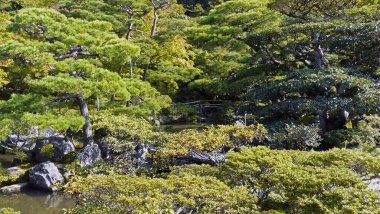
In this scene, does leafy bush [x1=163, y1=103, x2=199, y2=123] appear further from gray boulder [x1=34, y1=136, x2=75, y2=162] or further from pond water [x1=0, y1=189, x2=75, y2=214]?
pond water [x1=0, y1=189, x2=75, y2=214]

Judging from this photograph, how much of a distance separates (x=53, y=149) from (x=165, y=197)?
22.3ft

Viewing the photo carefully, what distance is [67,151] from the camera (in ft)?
35.6

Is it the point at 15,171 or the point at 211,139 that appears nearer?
the point at 211,139

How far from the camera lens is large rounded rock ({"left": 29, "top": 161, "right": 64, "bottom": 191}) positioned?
938 centimetres

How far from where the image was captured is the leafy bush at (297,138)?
9328 mm

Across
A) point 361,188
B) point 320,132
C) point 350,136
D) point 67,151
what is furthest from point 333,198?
point 67,151

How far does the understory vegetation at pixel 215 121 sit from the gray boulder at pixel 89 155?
0.03 metres

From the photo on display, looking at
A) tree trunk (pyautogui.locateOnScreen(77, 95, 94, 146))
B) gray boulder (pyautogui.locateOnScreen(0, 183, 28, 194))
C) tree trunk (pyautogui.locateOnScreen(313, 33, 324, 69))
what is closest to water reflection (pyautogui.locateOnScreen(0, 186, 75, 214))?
gray boulder (pyautogui.locateOnScreen(0, 183, 28, 194))

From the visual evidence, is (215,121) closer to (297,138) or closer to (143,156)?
(297,138)

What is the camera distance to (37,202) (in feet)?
29.1

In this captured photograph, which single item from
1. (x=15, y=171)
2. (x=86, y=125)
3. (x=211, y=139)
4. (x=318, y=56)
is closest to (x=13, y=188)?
(x=15, y=171)

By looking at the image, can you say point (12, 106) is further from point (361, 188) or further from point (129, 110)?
point (361, 188)

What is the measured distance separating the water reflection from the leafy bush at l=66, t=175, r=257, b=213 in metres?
3.43

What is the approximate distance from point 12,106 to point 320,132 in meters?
8.22
